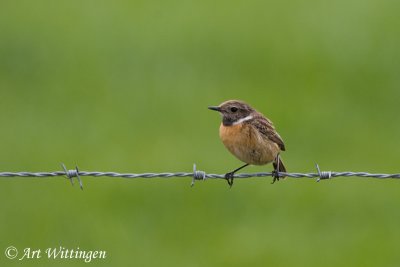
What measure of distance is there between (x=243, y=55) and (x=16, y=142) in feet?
15.4

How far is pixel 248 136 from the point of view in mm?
10023

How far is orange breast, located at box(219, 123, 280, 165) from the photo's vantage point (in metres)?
10.0

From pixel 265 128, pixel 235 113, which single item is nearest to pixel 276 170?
pixel 265 128

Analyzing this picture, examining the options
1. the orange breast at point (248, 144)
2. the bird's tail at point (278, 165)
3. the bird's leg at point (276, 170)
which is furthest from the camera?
the bird's tail at point (278, 165)

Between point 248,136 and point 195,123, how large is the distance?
17.1ft

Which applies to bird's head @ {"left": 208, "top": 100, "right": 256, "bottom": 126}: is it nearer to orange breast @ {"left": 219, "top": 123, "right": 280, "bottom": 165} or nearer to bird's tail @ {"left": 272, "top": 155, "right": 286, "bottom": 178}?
orange breast @ {"left": 219, "top": 123, "right": 280, "bottom": 165}

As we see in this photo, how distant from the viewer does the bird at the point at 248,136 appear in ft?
32.9

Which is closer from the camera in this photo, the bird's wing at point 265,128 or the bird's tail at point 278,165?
the bird's wing at point 265,128

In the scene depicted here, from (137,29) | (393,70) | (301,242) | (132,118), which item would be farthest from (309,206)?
(137,29)
